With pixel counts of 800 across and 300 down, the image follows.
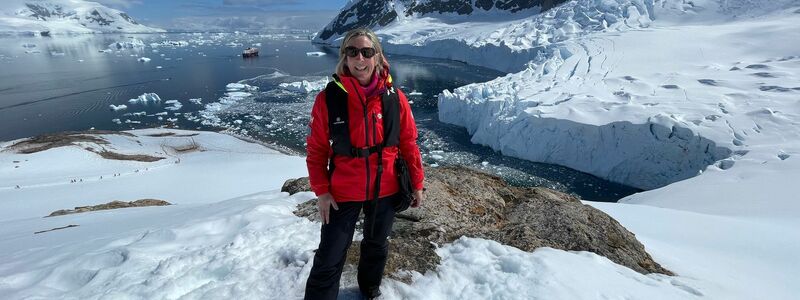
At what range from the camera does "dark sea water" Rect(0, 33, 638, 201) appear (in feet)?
59.5

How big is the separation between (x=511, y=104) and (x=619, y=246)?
58.5 ft

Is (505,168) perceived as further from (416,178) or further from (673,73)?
(416,178)

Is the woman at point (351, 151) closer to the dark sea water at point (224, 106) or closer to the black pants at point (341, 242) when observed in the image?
the black pants at point (341, 242)

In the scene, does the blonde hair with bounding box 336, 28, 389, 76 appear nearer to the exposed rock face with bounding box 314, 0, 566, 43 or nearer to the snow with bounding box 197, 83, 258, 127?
the snow with bounding box 197, 83, 258, 127

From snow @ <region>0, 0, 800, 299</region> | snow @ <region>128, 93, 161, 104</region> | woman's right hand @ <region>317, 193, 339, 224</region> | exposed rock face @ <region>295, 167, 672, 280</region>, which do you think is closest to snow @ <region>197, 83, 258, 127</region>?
snow @ <region>0, 0, 800, 299</region>

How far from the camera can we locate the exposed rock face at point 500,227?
11.0ft

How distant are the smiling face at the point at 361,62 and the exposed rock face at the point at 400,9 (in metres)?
76.3

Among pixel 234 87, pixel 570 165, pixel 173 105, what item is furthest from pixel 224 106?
pixel 570 165

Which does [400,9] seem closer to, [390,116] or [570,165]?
[570,165]

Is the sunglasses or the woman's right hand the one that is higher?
the sunglasses

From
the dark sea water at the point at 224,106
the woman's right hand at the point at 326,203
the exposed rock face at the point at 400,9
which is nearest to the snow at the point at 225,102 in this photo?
the dark sea water at the point at 224,106

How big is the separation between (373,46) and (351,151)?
58 cm

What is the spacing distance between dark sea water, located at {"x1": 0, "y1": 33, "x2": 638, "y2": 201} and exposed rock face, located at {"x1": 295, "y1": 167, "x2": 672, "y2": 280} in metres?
12.0

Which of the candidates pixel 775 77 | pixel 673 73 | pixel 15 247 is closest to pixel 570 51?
pixel 673 73
